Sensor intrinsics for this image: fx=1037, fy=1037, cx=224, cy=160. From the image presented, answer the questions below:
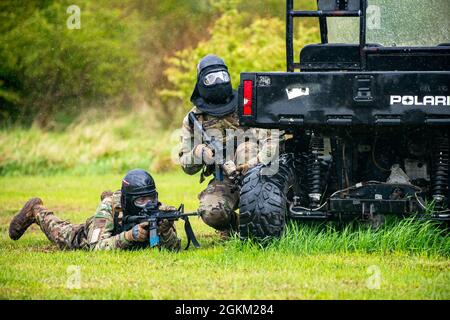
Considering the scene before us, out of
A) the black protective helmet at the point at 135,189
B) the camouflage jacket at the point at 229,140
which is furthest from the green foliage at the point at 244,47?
the black protective helmet at the point at 135,189

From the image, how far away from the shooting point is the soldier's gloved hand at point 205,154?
10000 millimetres

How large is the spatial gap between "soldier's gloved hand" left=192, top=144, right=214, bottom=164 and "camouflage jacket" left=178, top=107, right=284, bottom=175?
0.11m

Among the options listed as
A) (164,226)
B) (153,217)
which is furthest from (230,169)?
(153,217)

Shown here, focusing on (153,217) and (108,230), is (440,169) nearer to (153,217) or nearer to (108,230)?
(153,217)

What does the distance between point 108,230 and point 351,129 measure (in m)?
2.66

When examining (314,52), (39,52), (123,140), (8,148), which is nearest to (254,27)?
(123,140)

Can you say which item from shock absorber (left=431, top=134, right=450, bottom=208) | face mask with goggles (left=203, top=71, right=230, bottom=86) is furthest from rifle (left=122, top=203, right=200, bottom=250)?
shock absorber (left=431, top=134, right=450, bottom=208)

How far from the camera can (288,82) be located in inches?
337

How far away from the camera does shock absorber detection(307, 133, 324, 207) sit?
9.05 meters

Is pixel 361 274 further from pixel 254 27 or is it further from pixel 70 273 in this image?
pixel 254 27

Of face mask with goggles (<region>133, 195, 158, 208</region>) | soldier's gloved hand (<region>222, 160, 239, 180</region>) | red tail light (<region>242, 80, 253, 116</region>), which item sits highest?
red tail light (<region>242, 80, 253, 116</region>)

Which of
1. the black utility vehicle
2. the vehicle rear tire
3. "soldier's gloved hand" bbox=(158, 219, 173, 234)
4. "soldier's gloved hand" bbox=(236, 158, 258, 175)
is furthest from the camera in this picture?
"soldier's gloved hand" bbox=(236, 158, 258, 175)

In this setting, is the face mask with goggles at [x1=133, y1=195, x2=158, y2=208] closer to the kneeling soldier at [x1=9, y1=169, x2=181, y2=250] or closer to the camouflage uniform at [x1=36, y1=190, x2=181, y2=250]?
the kneeling soldier at [x1=9, y1=169, x2=181, y2=250]

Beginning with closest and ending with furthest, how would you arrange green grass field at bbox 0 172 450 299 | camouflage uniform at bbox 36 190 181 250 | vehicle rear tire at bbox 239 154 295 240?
green grass field at bbox 0 172 450 299 < vehicle rear tire at bbox 239 154 295 240 < camouflage uniform at bbox 36 190 181 250
